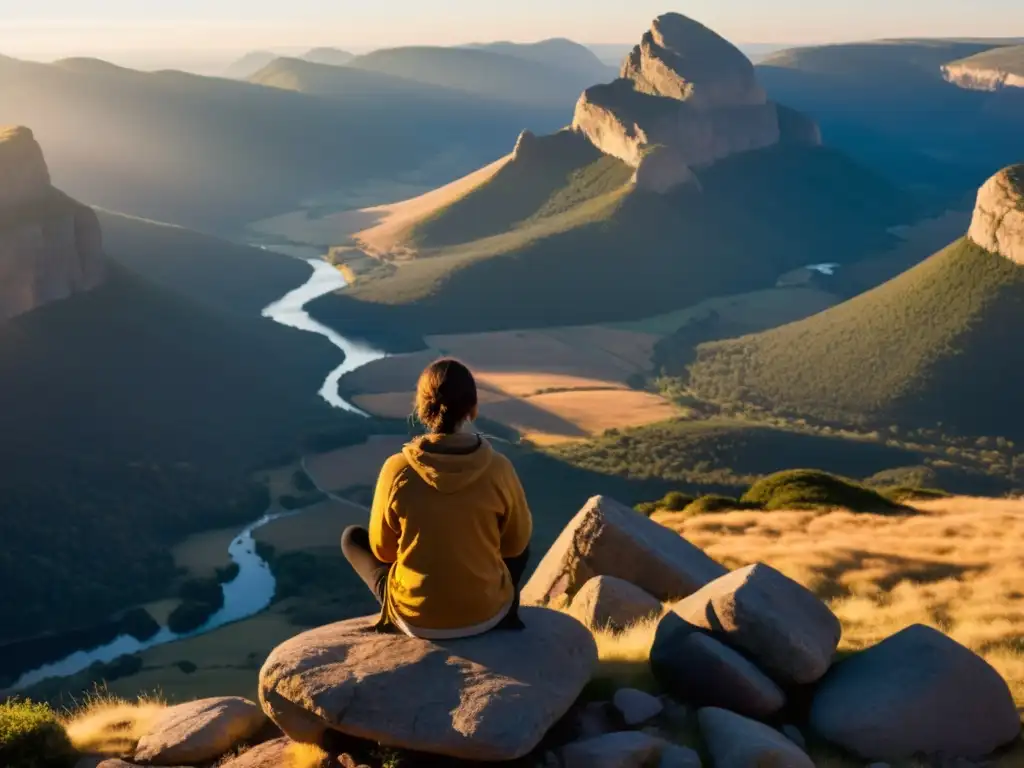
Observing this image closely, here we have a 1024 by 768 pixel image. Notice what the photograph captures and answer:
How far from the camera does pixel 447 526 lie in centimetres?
846

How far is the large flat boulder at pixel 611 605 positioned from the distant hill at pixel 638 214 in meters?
111

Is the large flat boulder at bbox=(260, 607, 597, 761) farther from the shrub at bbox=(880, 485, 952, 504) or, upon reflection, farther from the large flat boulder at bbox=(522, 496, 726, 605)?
the shrub at bbox=(880, 485, 952, 504)

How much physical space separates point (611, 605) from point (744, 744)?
450 cm

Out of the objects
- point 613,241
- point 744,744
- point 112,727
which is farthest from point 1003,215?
point 112,727

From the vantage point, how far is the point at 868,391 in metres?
80.7

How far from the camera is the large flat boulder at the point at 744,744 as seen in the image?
835 cm

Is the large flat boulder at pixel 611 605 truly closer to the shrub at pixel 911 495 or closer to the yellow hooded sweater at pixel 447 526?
the yellow hooded sweater at pixel 447 526

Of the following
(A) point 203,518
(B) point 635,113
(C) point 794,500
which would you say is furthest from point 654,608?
(B) point 635,113

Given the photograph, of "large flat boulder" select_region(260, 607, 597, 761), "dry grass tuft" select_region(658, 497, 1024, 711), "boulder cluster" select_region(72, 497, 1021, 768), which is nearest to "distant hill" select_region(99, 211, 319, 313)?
"dry grass tuft" select_region(658, 497, 1024, 711)

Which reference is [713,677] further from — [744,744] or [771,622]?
[744,744]

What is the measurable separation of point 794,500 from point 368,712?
2509 centimetres

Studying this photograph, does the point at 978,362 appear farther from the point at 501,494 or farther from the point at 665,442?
the point at 501,494

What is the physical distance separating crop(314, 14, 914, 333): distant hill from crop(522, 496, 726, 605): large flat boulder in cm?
10819

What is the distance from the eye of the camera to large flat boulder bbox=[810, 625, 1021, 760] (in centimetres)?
919
